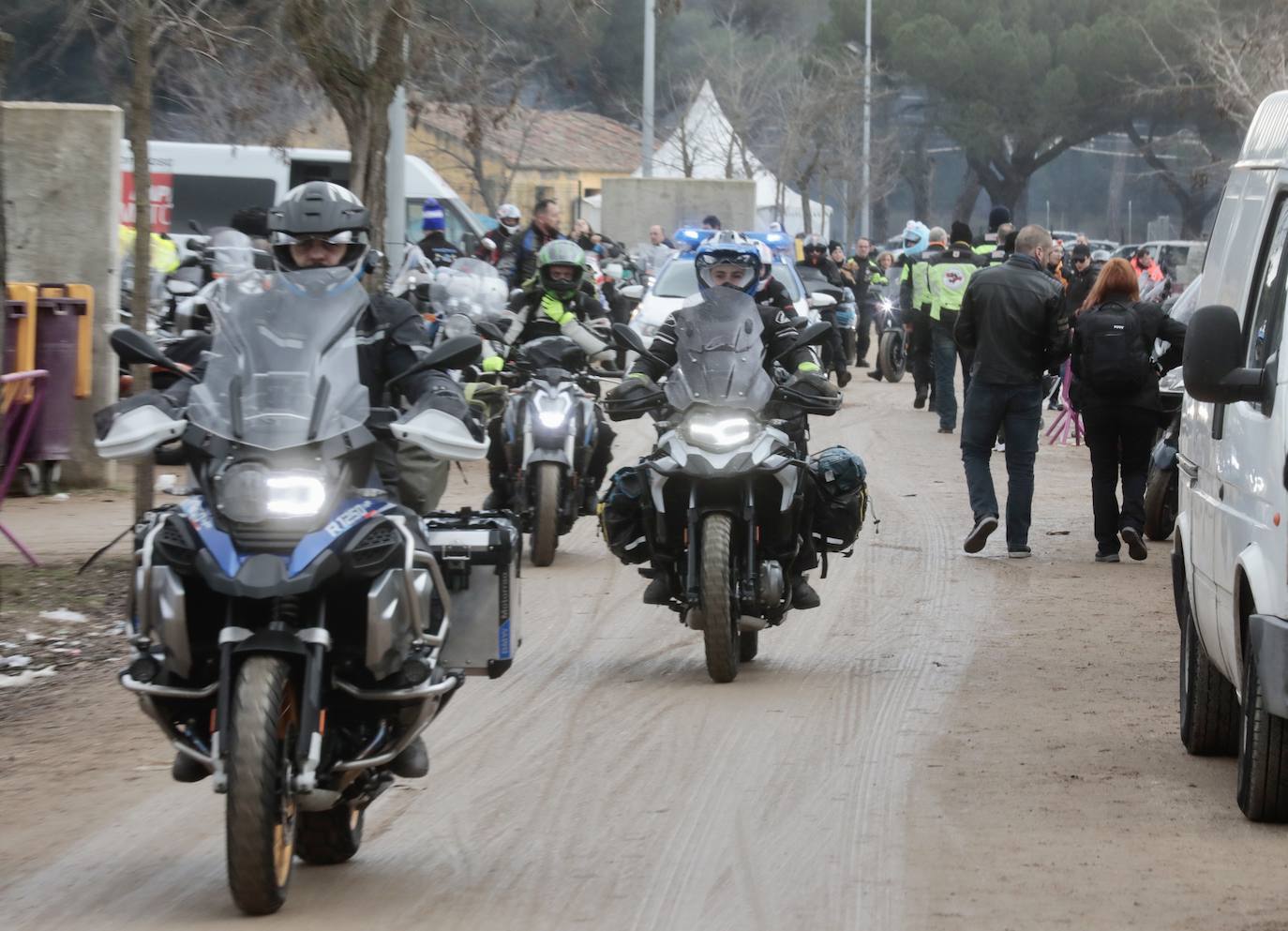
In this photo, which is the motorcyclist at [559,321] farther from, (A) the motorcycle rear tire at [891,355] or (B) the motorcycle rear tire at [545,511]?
(A) the motorcycle rear tire at [891,355]

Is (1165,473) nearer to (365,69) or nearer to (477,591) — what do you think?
(365,69)

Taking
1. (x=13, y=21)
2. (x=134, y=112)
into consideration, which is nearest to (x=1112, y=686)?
(x=134, y=112)

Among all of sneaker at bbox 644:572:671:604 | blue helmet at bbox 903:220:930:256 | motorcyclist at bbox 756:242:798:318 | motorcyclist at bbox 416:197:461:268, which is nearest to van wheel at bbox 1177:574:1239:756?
sneaker at bbox 644:572:671:604

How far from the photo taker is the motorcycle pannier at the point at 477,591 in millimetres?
6133

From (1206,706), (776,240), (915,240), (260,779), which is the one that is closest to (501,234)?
(915,240)

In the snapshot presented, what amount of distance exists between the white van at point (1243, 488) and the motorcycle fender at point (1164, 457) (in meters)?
5.02

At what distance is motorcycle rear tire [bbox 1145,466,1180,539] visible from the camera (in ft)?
46.5

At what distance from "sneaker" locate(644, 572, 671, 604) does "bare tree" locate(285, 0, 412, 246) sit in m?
6.75

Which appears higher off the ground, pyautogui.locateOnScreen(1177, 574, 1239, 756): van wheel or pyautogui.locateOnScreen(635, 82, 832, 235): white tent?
pyautogui.locateOnScreen(635, 82, 832, 235): white tent

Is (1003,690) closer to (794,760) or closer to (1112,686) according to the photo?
(1112,686)

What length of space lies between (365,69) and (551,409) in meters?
4.01

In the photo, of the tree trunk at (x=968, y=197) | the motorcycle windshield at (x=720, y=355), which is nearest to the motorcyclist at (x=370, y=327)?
the motorcycle windshield at (x=720, y=355)

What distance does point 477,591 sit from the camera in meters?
6.16

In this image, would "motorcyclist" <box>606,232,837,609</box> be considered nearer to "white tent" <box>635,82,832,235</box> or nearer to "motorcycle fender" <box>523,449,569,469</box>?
"motorcycle fender" <box>523,449,569,469</box>
